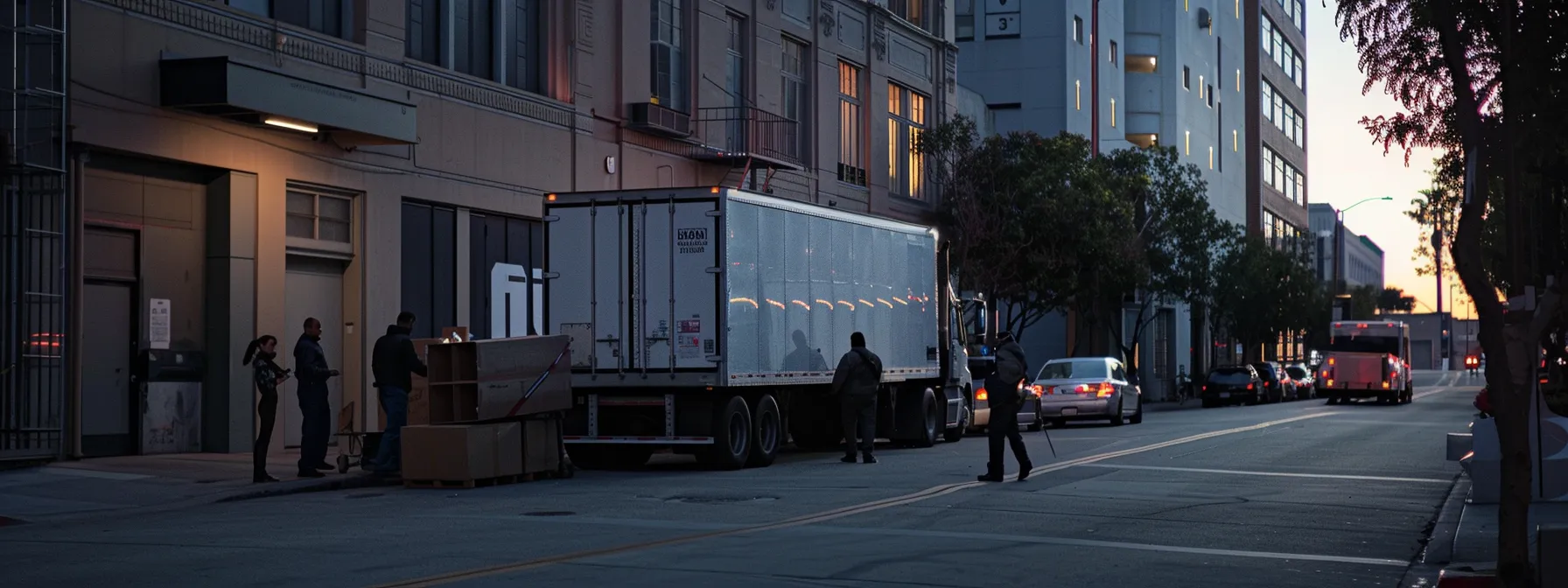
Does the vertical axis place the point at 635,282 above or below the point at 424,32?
below

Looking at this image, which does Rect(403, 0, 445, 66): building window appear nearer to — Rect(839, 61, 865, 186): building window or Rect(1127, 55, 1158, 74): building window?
Rect(839, 61, 865, 186): building window

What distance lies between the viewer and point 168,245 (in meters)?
20.8

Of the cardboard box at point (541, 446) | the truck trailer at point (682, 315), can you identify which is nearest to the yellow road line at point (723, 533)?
the truck trailer at point (682, 315)

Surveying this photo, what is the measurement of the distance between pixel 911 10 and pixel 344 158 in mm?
21098

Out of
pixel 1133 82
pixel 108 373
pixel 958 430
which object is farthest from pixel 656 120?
pixel 1133 82

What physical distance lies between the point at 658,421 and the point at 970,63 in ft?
137

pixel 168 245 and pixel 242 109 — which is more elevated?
pixel 242 109

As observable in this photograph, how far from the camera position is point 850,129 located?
38219 mm

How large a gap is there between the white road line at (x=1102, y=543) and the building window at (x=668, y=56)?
1813 centimetres

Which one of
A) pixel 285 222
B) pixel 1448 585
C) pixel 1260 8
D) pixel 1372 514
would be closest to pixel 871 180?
pixel 285 222

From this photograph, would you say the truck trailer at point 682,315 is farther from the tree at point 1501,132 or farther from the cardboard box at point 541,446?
the tree at point 1501,132

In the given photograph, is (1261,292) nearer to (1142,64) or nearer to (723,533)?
(1142,64)

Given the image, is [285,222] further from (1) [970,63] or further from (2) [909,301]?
(1) [970,63]

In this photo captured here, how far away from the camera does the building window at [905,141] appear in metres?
40.2
